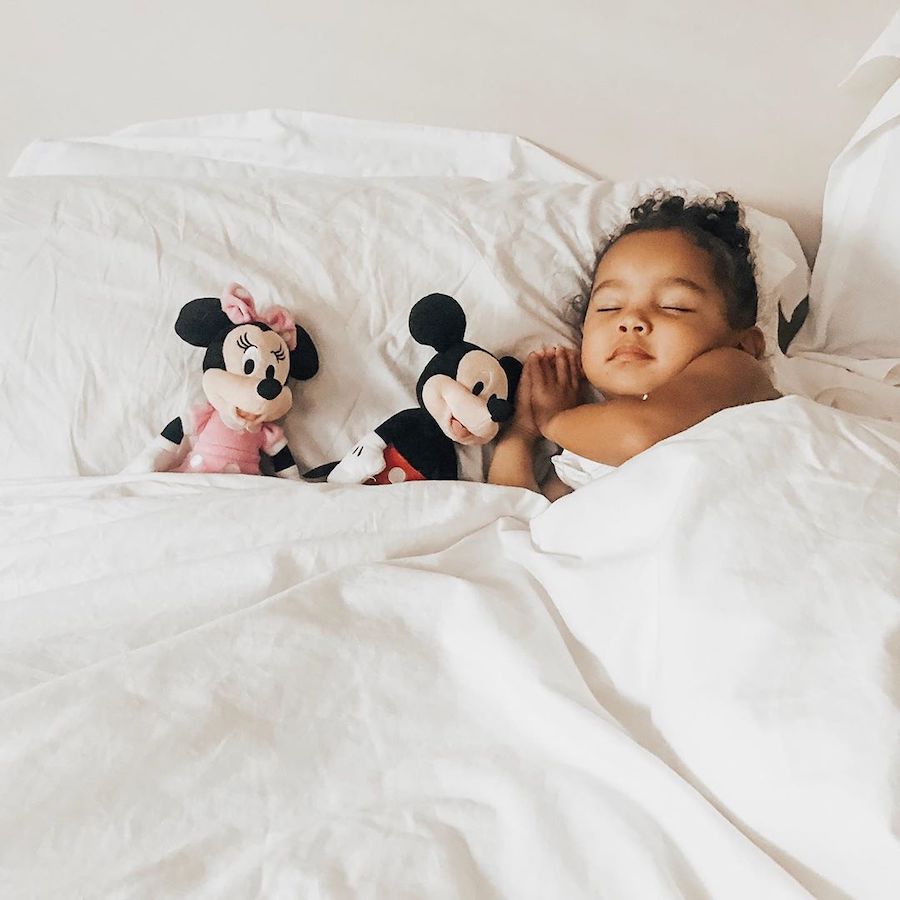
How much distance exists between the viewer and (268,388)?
958 mm

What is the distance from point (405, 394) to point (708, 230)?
0.43m

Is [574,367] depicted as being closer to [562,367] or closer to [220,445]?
[562,367]

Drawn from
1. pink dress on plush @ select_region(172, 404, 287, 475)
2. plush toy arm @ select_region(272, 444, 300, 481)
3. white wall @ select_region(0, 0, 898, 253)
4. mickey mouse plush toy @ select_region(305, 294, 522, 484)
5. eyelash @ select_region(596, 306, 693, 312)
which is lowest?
plush toy arm @ select_region(272, 444, 300, 481)

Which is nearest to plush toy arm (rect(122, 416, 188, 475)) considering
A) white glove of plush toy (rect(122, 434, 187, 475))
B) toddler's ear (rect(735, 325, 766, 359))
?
white glove of plush toy (rect(122, 434, 187, 475))

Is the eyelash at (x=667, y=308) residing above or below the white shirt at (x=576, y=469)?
above

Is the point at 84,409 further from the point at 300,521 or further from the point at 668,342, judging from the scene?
the point at 668,342

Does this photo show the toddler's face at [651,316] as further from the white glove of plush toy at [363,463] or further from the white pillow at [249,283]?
the white glove of plush toy at [363,463]

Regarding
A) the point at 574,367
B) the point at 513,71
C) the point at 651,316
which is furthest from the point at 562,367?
the point at 513,71

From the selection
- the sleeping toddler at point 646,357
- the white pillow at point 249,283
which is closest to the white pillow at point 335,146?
the white pillow at point 249,283

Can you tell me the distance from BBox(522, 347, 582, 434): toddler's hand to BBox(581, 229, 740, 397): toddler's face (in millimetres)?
20

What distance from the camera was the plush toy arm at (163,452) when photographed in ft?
3.20

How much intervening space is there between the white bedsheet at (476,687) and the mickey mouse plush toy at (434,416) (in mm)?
146

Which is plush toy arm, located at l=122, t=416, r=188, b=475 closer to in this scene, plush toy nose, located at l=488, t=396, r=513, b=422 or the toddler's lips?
plush toy nose, located at l=488, t=396, r=513, b=422

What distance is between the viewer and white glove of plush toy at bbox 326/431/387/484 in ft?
3.25
